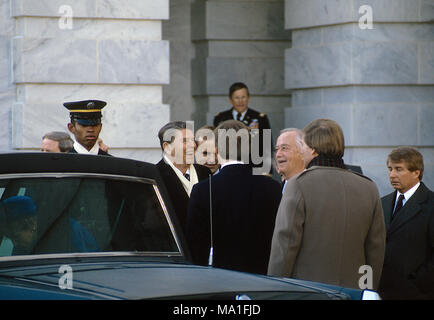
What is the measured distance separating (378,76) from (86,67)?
338 cm

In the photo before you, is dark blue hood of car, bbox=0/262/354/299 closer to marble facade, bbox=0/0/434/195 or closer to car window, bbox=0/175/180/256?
car window, bbox=0/175/180/256

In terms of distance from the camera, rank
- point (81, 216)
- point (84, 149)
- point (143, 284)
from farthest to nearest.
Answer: point (84, 149) < point (81, 216) < point (143, 284)

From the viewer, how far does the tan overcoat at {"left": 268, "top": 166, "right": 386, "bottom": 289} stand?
18.3ft

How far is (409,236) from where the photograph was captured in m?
6.75

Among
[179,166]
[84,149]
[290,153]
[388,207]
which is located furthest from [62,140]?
[388,207]

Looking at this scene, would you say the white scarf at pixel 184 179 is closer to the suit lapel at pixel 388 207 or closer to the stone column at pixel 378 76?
the suit lapel at pixel 388 207

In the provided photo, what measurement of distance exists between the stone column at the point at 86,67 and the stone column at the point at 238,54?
193cm

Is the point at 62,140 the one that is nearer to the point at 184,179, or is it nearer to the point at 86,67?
the point at 184,179

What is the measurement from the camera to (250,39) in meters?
13.1

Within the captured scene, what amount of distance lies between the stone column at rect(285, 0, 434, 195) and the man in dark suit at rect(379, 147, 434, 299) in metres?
4.02

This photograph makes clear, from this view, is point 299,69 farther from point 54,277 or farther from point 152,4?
point 54,277

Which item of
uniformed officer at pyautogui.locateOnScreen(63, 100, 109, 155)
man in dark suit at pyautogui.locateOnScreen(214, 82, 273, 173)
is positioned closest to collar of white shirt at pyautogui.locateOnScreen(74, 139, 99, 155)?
uniformed officer at pyautogui.locateOnScreen(63, 100, 109, 155)
